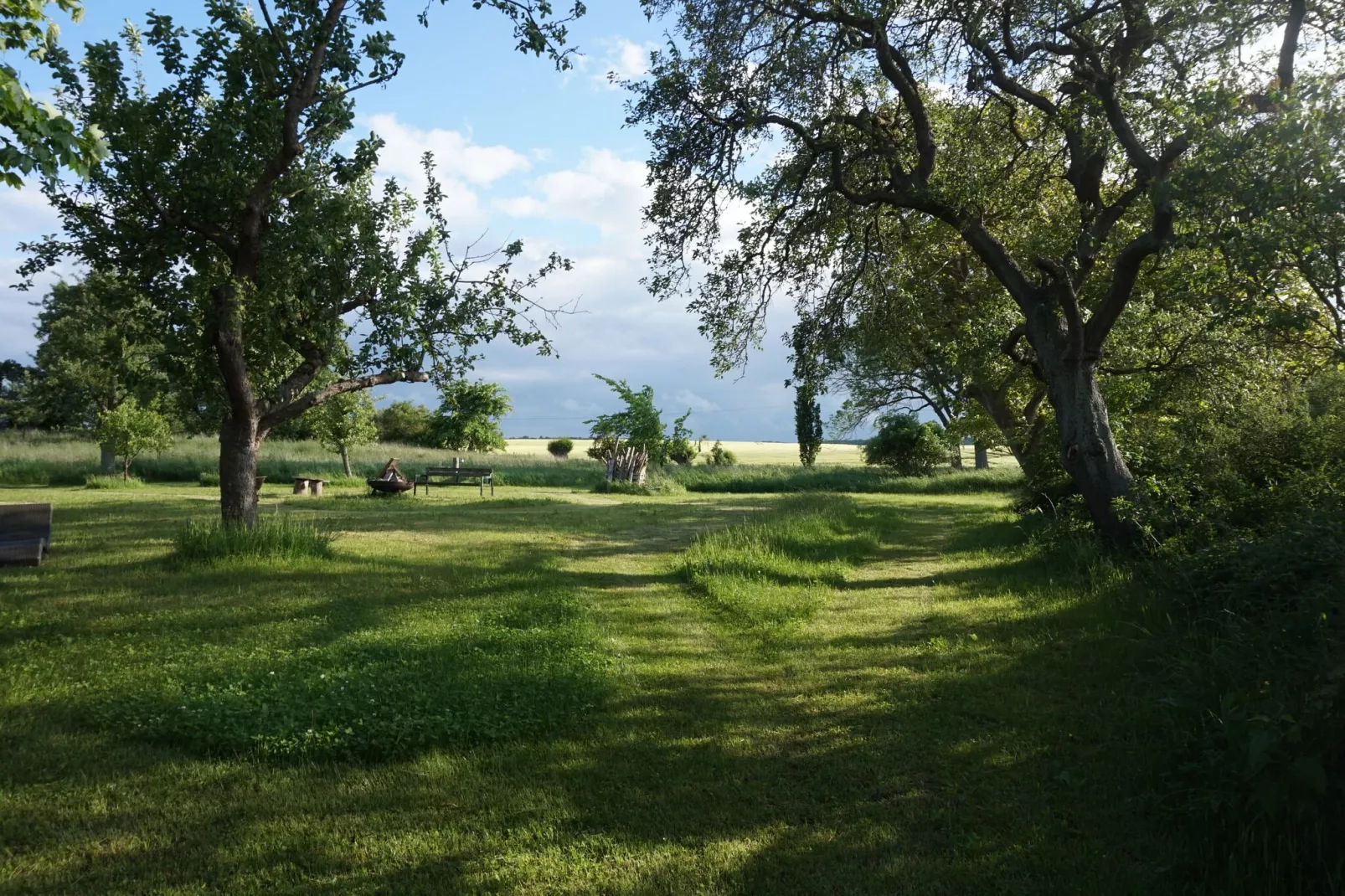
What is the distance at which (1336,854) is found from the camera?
2.75 metres

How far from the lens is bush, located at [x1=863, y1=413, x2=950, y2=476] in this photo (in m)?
39.0

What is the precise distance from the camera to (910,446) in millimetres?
39438

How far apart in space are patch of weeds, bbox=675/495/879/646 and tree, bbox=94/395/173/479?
76.0ft

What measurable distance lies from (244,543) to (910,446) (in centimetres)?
3448

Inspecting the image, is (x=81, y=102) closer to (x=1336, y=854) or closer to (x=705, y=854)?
(x=705, y=854)

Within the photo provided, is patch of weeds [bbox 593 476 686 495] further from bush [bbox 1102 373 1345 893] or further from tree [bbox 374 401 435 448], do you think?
tree [bbox 374 401 435 448]

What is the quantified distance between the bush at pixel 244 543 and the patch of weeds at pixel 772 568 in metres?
4.50

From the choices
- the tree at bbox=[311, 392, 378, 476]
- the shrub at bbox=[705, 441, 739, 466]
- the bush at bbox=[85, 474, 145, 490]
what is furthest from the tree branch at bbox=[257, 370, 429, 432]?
the shrub at bbox=[705, 441, 739, 466]

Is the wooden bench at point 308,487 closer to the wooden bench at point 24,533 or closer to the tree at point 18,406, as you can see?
the wooden bench at point 24,533

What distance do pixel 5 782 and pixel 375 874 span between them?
2.14m

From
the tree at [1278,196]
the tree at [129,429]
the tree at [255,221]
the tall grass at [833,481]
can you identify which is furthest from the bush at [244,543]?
the tall grass at [833,481]

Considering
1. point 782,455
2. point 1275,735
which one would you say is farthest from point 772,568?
point 782,455

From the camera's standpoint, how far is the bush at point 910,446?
3903 cm

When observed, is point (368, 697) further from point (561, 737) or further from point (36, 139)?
point (36, 139)
